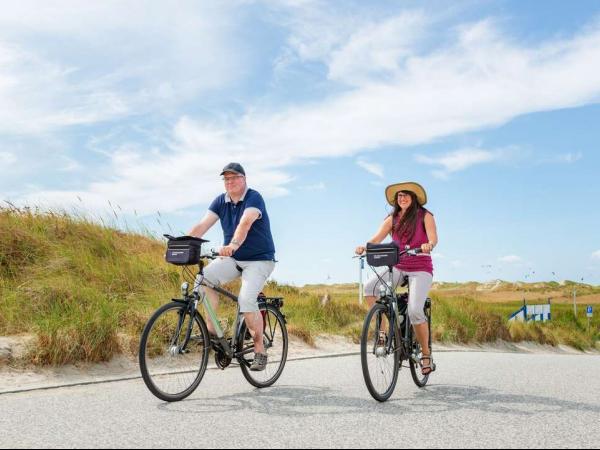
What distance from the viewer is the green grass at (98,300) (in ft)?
30.2

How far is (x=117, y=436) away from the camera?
5.41 metres

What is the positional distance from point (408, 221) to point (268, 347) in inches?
85.9

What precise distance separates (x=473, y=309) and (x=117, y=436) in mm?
16219

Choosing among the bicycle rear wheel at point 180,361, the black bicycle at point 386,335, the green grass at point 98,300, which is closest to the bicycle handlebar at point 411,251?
the black bicycle at point 386,335

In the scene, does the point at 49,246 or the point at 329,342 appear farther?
the point at 49,246

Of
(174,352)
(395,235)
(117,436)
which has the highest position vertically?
(395,235)

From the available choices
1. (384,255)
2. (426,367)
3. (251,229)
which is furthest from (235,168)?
(426,367)

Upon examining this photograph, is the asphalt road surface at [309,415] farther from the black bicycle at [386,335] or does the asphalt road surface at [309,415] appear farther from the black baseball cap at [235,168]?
the black baseball cap at [235,168]

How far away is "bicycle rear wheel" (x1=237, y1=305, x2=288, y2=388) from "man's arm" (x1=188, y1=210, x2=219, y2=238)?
112cm

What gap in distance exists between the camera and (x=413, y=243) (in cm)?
780

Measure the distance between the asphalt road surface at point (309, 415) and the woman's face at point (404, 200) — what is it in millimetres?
2106

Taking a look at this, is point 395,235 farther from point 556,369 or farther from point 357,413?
point 556,369

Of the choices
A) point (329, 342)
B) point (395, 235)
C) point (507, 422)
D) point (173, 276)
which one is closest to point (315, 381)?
point (395, 235)

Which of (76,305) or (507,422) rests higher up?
(76,305)
